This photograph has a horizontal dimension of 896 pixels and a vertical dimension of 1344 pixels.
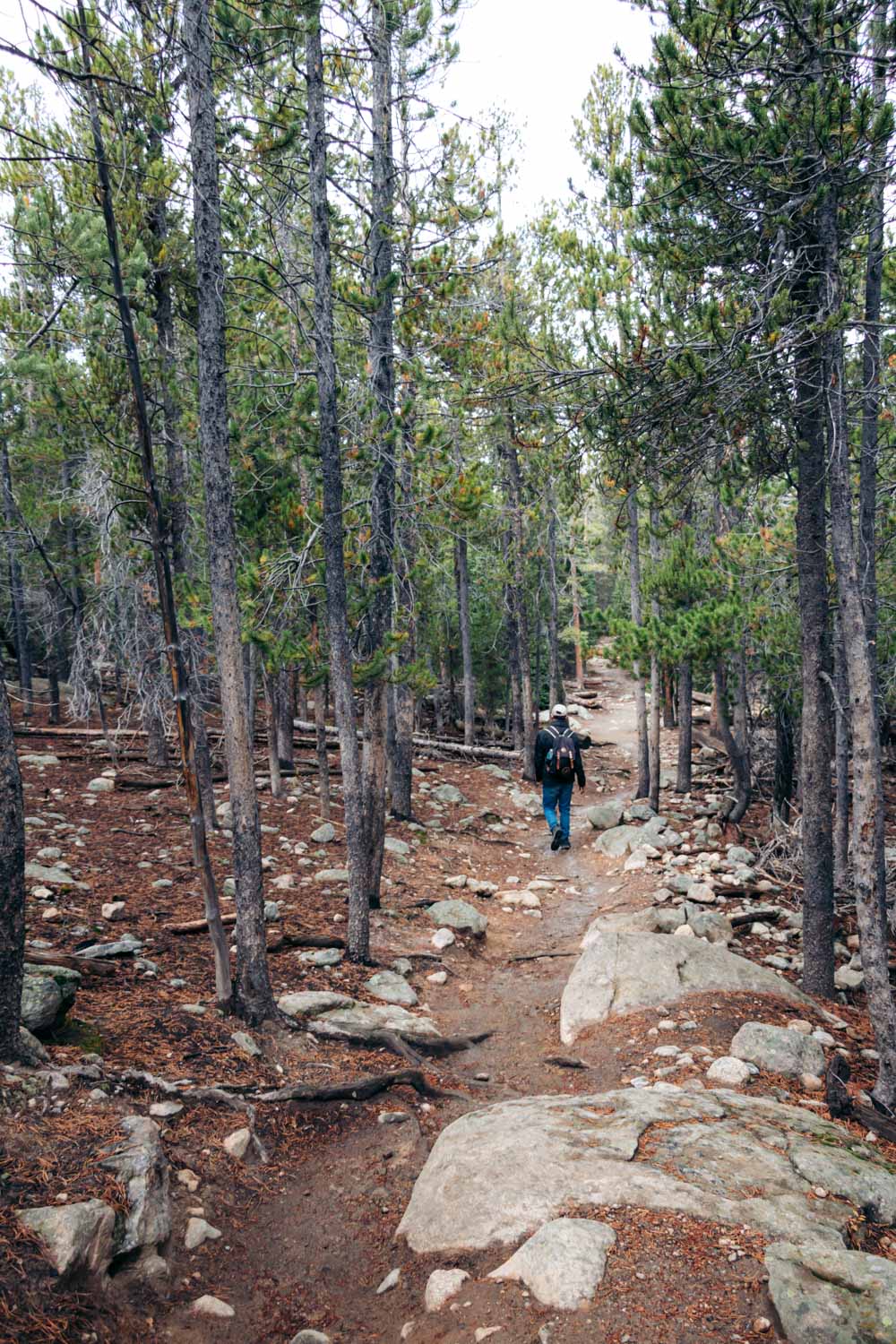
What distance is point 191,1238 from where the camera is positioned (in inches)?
174

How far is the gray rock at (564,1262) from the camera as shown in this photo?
12.0 feet

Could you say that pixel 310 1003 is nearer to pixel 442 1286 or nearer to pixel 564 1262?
pixel 442 1286

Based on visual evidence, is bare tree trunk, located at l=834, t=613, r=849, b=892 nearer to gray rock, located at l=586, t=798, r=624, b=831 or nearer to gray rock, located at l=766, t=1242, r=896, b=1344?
gray rock, located at l=586, t=798, r=624, b=831

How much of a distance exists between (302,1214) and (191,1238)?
770 millimetres

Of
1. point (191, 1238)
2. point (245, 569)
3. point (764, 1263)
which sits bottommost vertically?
point (191, 1238)

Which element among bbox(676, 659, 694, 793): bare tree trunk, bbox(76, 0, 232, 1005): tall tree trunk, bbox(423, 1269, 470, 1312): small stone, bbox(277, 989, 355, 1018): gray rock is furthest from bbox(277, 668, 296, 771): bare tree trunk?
bbox(423, 1269, 470, 1312): small stone

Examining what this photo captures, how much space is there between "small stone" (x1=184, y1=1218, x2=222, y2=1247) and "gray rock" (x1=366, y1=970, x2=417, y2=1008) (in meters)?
3.78

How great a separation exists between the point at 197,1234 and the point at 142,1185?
458mm

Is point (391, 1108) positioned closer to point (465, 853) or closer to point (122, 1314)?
point (122, 1314)

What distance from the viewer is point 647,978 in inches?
317

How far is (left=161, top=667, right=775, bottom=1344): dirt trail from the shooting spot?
354cm

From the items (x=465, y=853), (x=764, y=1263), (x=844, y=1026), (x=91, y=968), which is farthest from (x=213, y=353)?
(x=465, y=853)

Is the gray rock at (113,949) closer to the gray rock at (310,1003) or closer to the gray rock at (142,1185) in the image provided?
the gray rock at (310,1003)

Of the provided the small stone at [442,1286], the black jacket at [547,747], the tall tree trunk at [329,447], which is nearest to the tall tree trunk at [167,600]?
the tall tree trunk at [329,447]
